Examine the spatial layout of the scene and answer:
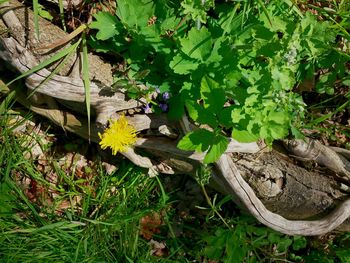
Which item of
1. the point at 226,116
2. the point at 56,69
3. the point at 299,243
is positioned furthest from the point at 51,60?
the point at 299,243

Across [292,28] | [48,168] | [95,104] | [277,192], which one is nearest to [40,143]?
[48,168]

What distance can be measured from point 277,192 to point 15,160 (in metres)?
1.57

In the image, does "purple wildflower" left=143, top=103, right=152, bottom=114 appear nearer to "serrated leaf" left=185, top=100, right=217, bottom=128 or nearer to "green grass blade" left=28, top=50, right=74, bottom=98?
"serrated leaf" left=185, top=100, right=217, bottom=128

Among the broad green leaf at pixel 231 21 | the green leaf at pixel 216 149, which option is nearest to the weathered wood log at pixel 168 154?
the green leaf at pixel 216 149

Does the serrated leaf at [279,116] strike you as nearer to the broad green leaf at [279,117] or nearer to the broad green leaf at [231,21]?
the broad green leaf at [279,117]

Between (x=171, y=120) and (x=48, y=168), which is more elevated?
(x=171, y=120)

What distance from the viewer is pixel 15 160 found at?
274 cm

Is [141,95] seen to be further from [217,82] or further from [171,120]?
[217,82]

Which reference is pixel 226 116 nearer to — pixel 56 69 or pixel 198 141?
pixel 198 141

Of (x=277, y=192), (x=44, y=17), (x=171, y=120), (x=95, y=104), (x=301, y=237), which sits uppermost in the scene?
(x=44, y=17)

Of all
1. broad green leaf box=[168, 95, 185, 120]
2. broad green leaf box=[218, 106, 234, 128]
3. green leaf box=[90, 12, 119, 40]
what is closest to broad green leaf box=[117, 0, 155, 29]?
green leaf box=[90, 12, 119, 40]

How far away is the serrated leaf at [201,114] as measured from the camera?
2164mm

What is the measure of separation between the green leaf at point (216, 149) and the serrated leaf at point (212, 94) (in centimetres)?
13

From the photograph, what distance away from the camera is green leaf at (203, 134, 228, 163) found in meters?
2.14
